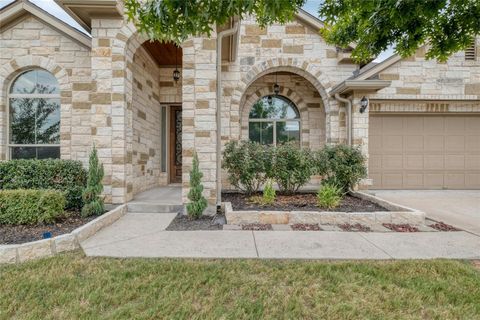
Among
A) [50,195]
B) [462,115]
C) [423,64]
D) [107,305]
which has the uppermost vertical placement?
[423,64]

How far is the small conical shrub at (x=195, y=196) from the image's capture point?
479 centimetres

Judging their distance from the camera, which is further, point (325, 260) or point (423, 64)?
point (423, 64)

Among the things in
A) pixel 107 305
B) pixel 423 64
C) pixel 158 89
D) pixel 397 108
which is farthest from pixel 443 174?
pixel 107 305

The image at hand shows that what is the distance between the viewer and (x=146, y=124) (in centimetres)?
706

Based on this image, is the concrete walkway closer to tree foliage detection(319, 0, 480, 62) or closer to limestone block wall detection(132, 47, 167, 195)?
limestone block wall detection(132, 47, 167, 195)

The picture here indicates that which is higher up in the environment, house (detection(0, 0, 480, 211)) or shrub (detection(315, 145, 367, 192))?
house (detection(0, 0, 480, 211))

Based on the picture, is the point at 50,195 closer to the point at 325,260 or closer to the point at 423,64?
the point at 325,260

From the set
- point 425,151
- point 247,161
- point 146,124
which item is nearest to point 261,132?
point 247,161

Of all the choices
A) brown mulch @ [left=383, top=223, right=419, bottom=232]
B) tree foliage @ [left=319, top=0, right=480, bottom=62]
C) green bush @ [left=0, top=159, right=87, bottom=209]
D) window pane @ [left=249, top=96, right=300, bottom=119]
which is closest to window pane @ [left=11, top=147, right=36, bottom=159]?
green bush @ [left=0, top=159, right=87, bottom=209]

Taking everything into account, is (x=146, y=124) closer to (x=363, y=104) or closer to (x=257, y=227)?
(x=257, y=227)

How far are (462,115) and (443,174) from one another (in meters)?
1.89

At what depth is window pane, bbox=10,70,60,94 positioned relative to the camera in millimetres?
6402

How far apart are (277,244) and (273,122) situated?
5.58m

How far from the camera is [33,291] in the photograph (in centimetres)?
244
